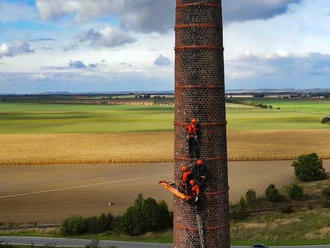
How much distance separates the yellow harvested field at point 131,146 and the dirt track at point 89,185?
504 centimetres

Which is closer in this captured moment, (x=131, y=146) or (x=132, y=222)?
(x=132, y=222)

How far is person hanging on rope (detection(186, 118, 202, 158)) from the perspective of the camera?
17578mm

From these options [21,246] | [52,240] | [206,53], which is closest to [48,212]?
[52,240]

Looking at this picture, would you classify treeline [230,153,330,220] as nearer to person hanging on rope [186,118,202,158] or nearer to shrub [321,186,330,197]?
shrub [321,186,330,197]

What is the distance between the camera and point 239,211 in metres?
43.5

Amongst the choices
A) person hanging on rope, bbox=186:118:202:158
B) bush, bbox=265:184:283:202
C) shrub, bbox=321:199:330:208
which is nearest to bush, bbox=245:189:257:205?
bush, bbox=265:184:283:202

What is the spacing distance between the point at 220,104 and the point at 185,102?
1.47 metres

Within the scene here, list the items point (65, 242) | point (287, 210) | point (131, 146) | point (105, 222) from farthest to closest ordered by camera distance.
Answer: point (131, 146) < point (287, 210) < point (105, 222) < point (65, 242)

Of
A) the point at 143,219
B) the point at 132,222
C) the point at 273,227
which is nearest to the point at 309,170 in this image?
the point at 273,227

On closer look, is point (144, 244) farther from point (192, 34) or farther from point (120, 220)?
point (192, 34)

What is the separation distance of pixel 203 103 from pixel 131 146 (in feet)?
230

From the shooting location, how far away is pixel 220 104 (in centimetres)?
1823

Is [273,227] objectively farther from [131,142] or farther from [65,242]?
[131,142]

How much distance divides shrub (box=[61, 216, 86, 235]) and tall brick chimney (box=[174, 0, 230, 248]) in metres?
23.3
